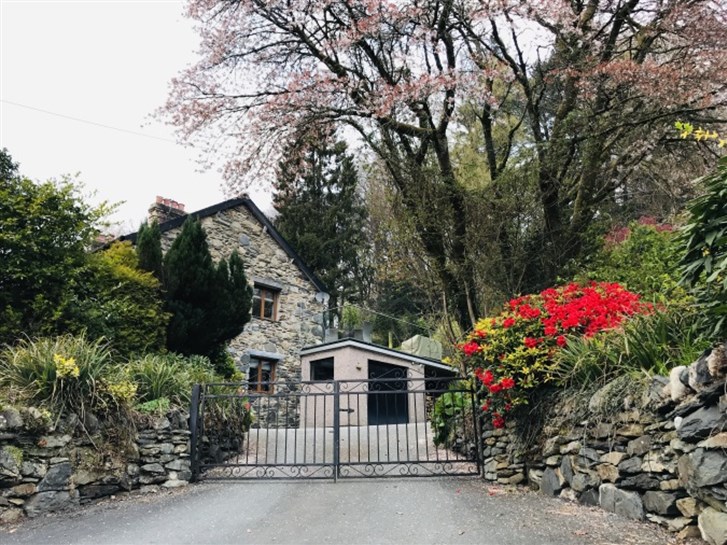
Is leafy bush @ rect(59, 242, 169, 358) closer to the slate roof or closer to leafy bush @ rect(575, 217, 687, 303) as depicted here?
the slate roof

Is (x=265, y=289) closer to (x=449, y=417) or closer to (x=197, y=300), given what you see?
(x=197, y=300)

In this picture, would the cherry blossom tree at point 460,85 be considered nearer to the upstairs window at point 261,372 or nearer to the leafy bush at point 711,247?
the leafy bush at point 711,247

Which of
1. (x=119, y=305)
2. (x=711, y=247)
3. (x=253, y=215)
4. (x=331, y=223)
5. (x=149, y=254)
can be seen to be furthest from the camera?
(x=331, y=223)

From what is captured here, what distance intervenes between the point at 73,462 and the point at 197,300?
4.74 meters

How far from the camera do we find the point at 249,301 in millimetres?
10742

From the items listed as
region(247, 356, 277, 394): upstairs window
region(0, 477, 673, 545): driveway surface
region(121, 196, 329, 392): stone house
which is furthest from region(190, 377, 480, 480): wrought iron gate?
region(121, 196, 329, 392): stone house

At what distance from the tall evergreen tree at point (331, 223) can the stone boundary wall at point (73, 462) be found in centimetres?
1647

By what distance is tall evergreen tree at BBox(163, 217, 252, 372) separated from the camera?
29.6 feet

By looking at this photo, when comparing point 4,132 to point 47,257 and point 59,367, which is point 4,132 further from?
point 59,367

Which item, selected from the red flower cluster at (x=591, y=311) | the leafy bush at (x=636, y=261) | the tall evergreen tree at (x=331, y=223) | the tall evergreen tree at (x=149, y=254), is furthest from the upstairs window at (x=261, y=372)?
the red flower cluster at (x=591, y=311)

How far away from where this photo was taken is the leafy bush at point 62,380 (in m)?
4.98

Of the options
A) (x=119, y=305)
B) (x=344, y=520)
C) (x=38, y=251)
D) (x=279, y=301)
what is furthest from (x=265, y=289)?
(x=344, y=520)

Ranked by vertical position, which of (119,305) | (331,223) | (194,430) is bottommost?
(194,430)

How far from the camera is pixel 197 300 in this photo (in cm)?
946
